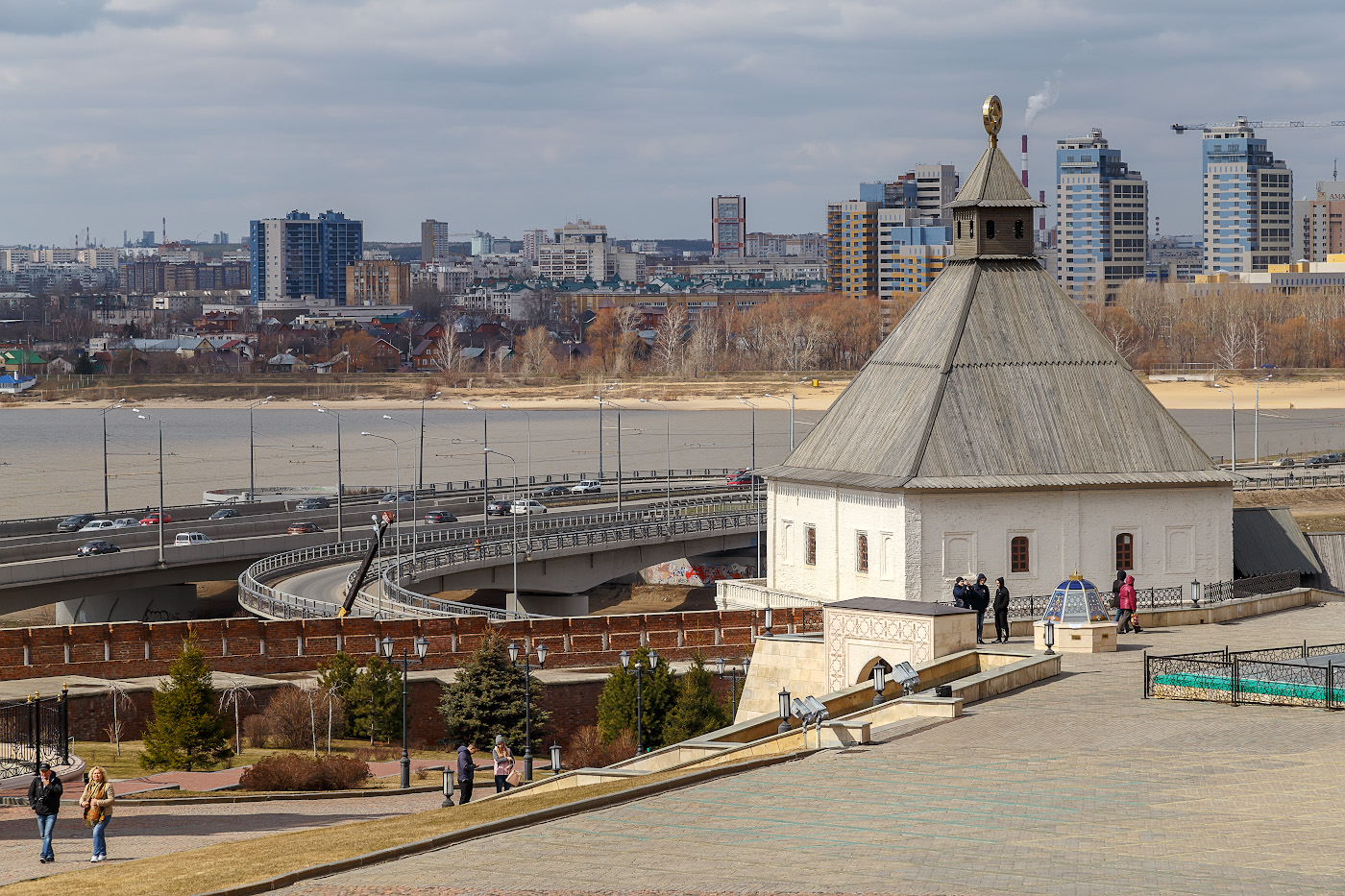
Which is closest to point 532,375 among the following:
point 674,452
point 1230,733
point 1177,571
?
point 674,452

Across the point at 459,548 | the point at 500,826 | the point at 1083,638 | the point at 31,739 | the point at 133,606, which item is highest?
the point at 1083,638

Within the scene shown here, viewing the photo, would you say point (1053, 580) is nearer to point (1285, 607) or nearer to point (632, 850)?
point (1285, 607)

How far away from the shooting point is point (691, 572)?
7500 centimetres

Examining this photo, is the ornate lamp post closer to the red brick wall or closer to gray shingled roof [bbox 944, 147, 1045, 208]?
the red brick wall

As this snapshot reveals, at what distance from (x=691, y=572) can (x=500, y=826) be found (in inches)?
2218

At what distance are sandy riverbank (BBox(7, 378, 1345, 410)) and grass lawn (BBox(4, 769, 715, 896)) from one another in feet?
409

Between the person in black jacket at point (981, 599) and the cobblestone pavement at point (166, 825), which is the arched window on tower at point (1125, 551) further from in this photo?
the cobblestone pavement at point (166, 825)

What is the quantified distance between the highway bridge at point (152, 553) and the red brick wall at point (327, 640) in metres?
14.3

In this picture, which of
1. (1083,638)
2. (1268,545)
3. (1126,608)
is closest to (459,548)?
(1268,545)

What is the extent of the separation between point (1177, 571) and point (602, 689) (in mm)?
12474

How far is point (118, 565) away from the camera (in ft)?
187

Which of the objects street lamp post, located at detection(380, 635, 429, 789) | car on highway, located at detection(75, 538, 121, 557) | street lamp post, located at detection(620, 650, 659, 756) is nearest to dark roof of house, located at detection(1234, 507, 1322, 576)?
street lamp post, located at detection(620, 650, 659, 756)

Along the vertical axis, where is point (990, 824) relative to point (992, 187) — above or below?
below

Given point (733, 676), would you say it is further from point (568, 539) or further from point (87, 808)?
point (568, 539)
